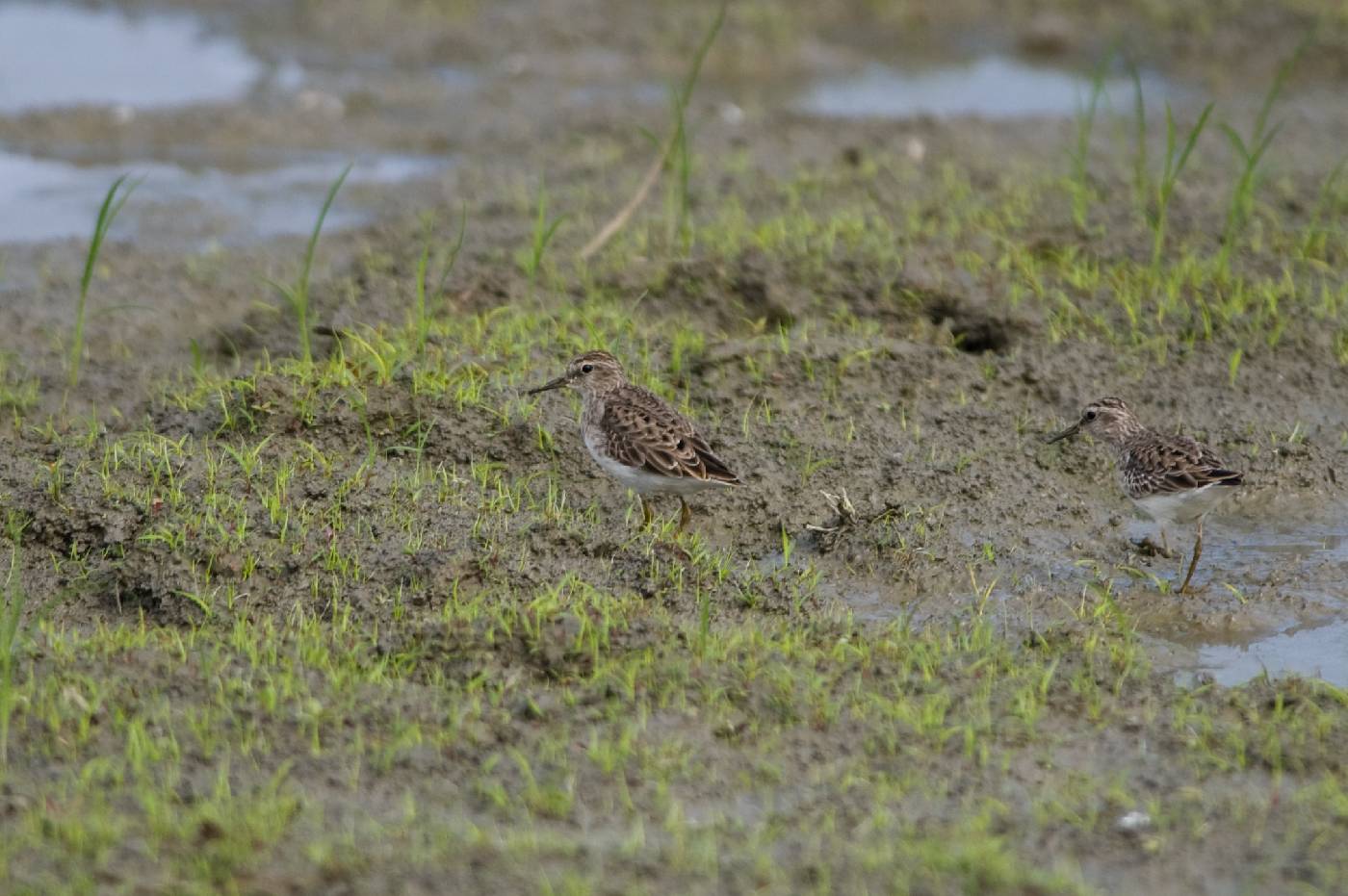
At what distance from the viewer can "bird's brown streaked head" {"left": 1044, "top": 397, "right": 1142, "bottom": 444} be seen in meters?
8.56

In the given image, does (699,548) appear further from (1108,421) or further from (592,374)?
(1108,421)

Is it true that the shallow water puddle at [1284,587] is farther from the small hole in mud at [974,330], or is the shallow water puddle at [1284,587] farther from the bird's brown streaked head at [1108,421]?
the small hole in mud at [974,330]

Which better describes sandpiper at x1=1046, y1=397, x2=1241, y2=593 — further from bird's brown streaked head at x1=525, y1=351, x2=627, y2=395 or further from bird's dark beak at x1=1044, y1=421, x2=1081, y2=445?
bird's brown streaked head at x1=525, y1=351, x2=627, y2=395

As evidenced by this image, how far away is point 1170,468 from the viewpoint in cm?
783

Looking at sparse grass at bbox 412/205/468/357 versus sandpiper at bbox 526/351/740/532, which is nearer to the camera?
sandpiper at bbox 526/351/740/532

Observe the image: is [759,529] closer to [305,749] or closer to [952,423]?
[952,423]

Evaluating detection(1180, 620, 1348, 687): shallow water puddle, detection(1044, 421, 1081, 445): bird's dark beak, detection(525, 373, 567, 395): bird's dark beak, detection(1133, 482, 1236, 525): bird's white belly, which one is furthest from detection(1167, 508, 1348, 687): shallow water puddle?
detection(525, 373, 567, 395): bird's dark beak

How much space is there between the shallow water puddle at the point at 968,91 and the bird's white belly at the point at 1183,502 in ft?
26.1

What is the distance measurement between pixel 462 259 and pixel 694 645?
197 inches

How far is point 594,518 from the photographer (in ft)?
27.2

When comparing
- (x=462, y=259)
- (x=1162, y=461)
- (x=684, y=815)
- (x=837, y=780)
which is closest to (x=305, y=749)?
(x=684, y=815)

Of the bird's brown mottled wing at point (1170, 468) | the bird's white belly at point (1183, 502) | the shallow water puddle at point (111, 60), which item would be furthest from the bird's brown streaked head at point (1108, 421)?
the shallow water puddle at point (111, 60)

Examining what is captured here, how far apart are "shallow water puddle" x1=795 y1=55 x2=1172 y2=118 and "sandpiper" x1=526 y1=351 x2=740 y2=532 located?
7690 mm

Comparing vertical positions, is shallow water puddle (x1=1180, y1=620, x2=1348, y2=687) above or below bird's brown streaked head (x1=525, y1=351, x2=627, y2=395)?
below
